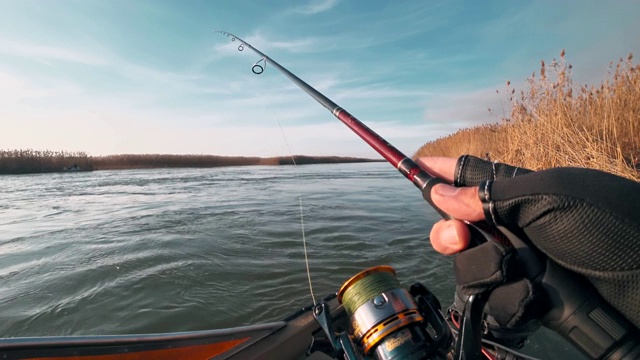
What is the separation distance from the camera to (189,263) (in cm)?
551

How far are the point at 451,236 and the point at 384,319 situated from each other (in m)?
0.54

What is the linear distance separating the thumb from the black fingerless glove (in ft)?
0.13

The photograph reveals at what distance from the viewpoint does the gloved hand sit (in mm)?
1106

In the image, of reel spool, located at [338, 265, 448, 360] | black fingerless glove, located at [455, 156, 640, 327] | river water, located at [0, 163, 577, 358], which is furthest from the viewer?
river water, located at [0, 163, 577, 358]

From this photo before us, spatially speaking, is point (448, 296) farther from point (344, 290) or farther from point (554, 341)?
point (344, 290)

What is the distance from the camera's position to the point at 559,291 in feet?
4.08

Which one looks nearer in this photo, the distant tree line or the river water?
the river water

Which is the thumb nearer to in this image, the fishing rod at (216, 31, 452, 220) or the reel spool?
the fishing rod at (216, 31, 452, 220)

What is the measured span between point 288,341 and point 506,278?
1.68 m

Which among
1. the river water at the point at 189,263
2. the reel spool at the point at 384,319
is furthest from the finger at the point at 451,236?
the river water at the point at 189,263

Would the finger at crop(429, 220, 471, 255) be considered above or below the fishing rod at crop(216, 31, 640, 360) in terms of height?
above

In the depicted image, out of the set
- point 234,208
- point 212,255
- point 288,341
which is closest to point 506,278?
point 288,341

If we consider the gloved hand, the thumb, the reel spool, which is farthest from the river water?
the thumb

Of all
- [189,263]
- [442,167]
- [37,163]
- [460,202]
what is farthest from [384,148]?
[37,163]
